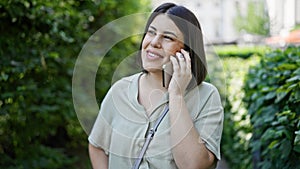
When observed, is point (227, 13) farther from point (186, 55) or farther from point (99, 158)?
point (186, 55)

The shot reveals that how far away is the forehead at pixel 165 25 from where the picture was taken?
2.12 meters

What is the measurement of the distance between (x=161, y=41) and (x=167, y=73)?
0.49ft

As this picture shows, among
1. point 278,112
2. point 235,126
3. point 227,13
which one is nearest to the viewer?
point 278,112

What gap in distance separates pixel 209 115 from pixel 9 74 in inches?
103

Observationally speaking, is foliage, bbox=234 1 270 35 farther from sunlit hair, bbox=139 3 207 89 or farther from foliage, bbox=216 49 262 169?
sunlit hair, bbox=139 3 207 89

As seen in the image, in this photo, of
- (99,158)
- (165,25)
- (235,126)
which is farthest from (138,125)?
(235,126)

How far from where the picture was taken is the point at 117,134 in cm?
223

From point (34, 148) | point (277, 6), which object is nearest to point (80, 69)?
point (34, 148)

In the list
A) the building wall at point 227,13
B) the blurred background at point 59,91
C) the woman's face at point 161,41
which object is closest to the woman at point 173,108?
the woman's face at point 161,41

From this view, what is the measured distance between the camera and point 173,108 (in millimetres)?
2104

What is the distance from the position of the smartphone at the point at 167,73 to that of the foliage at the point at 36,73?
2048 mm

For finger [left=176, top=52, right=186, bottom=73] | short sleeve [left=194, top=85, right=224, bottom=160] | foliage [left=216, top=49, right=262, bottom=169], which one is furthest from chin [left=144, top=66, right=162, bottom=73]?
foliage [left=216, top=49, right=262, bottom=169]

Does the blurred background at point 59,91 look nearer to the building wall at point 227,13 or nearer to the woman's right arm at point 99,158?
the woman's right arm at point 99,158

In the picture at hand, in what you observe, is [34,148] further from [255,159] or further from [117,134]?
[117,134]
